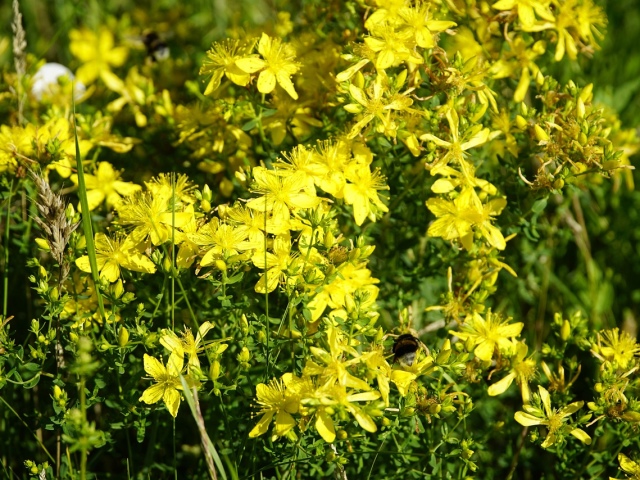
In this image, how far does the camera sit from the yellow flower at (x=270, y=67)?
6.92ft

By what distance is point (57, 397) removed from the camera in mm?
1799

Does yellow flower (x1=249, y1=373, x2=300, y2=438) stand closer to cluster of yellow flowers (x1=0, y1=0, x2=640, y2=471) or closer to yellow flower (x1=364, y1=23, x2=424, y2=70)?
cluster of yellow flowers (x1=0, y1=0, x2=640, y2=471)

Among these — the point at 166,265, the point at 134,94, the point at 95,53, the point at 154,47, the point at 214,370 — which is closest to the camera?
the point at 214,370

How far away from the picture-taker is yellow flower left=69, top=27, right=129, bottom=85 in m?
3.57

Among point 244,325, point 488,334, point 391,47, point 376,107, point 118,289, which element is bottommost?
point 488,334

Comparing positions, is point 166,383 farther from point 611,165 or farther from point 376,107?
point 611,165

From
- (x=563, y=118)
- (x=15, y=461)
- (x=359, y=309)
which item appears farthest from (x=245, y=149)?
(x=15, y=461)

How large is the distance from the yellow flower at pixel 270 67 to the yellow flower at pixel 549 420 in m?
1.04

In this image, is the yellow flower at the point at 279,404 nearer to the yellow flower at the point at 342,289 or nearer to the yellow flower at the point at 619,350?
the yellow flower at the point at 342,289

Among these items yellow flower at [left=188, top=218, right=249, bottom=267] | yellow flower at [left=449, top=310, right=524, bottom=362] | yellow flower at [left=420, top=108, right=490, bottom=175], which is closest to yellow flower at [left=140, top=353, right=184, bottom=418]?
yellow flower at [left=188, top=218, right=249, bottom=267]

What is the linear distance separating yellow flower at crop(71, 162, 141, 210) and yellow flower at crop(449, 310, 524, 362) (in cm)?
107

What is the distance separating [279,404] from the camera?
1737 mm

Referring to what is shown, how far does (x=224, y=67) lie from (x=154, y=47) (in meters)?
1.09

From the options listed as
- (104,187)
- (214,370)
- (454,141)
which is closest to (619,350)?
(454,141)
